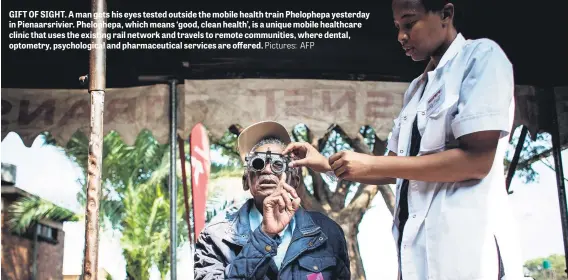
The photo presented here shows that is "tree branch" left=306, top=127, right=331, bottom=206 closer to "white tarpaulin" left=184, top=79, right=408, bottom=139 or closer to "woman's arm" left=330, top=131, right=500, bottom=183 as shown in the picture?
"white tarpaulin" left=184, top=79, right=408, bottom=139

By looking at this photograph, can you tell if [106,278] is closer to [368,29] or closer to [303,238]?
[368,29]

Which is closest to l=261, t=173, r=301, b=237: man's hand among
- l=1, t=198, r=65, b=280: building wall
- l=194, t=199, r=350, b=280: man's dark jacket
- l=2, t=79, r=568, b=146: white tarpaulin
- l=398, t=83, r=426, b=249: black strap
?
l=194, t=199, r=350, b=280: man's dark jacket

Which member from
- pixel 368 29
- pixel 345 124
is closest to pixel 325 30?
pixel 368 29

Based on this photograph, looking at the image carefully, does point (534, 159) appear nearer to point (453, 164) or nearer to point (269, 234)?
point (269, 234)

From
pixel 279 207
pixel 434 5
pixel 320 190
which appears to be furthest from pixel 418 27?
pixel 320 190

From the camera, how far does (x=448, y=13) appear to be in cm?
164

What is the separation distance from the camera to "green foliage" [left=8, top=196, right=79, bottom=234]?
64.6ft

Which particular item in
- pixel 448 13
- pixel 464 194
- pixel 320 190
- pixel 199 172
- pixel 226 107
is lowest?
pixel 464 194

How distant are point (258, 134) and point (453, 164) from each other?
1640 millimetres

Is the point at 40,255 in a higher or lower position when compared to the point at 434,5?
lower

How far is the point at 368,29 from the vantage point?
5426mm

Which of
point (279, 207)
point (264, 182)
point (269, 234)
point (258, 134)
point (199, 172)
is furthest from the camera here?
point (199, 172)

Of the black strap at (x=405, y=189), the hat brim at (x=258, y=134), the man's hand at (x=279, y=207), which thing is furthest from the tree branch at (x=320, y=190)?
the black strap at (x=405, y=189)

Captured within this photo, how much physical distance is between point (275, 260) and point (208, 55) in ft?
10.0
